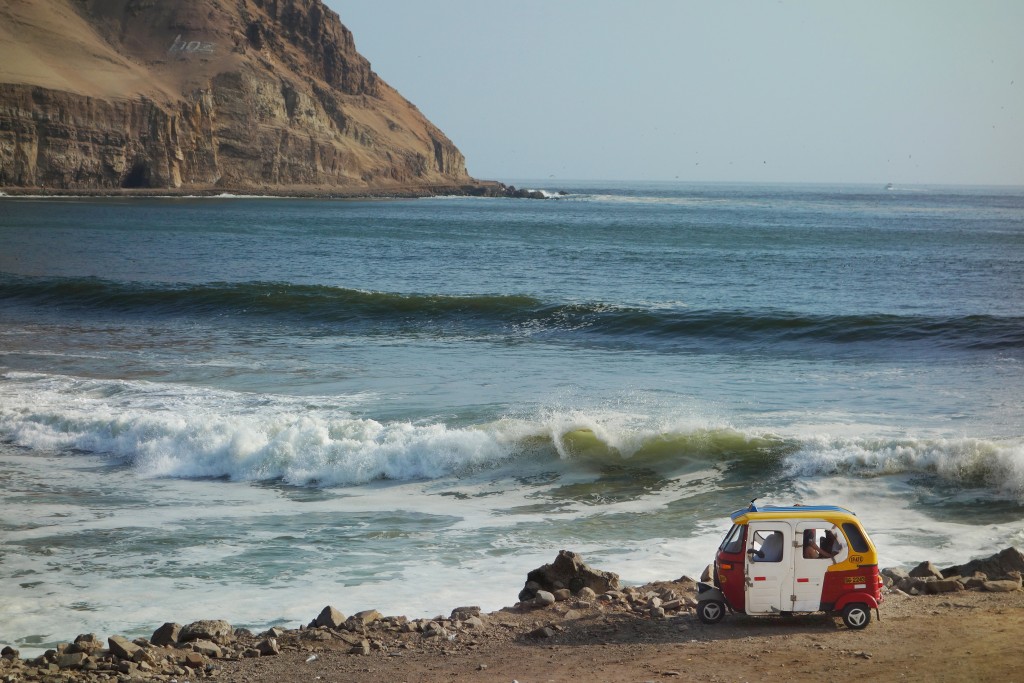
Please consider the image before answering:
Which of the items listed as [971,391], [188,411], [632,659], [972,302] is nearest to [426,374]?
[188,411]

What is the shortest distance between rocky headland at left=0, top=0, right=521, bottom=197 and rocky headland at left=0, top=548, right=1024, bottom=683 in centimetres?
12101

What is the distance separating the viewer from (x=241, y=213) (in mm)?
103125

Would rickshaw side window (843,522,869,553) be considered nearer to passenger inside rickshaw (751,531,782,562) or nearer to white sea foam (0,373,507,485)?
passenger inside rickshaw (751,531,782,562)

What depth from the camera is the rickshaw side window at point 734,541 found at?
947 cm

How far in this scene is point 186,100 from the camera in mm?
134125

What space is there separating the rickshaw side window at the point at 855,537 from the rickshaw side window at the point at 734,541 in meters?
0.95

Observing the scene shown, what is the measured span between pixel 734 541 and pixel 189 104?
135986mm

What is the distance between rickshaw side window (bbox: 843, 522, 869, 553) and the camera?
30.6ft

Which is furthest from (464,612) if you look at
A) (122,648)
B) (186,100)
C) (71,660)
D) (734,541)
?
(186,100)

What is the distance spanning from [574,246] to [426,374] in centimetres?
4289

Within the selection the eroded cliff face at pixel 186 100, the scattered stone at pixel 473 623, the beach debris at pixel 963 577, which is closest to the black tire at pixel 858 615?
the beach debris at pixel 963 577

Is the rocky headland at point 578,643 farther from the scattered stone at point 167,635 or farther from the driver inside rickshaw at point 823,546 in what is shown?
the driver inside rickshaw at point 823,546

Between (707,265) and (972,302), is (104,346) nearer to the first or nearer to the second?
(972,302)

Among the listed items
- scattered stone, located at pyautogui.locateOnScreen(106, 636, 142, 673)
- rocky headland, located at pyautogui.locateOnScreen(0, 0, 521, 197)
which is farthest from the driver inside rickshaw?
rocky headland, located at pyautogui.locateOnScreen(0, 0, 521, 197)
